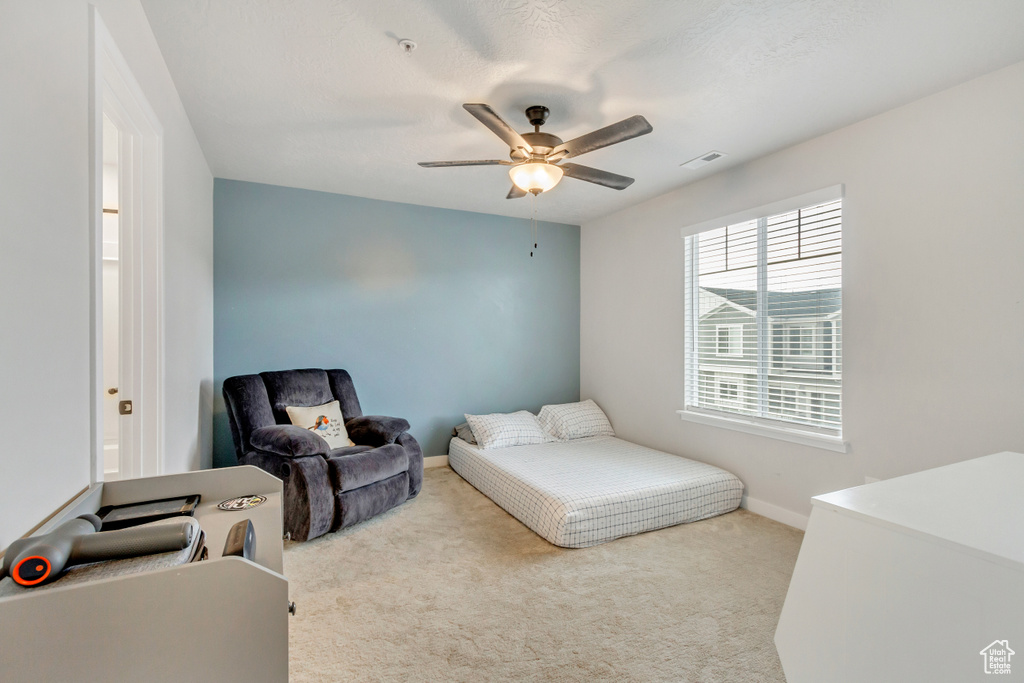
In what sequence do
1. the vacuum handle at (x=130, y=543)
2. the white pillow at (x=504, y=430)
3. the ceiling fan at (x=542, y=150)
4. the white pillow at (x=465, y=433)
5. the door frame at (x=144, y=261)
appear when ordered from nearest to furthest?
the vacuum handle at (x=130, y=543) < the door frame at (x=144, y=261) < the ceiling fan at (x=542, y=150) < the white pillow at (x=504, y=430) < the white pillow at (x=465, y=433)

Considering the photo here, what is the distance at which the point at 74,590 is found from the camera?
1.93 ft

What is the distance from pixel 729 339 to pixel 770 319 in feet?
1.20

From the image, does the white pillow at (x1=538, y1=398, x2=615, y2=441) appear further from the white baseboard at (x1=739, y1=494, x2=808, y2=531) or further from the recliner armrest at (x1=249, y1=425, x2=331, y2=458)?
the recliner armrest at (x1=249, y1=425, x2=331, y2=458)

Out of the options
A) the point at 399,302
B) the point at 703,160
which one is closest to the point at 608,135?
the point at 703,160

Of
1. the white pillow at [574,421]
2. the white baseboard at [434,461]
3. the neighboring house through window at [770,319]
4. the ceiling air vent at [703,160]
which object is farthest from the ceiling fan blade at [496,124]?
the white baseboard at [434,461]

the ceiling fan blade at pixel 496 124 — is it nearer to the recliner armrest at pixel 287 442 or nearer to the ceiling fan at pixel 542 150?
the ceiling fan at pixel 542 150

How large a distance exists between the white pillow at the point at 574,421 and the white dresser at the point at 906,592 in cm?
381

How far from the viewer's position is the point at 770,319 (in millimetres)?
3180

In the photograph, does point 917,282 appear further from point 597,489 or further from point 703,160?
point 597,489

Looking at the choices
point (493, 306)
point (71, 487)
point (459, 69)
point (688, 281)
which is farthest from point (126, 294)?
point (688, 281)

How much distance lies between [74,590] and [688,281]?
3.85 metres

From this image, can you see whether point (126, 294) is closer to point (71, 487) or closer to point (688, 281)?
point (71, 487)

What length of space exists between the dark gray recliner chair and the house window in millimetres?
2446

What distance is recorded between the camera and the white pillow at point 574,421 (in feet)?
14.8
